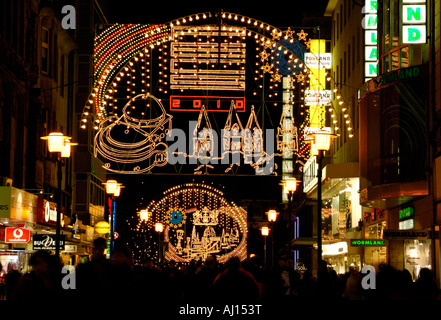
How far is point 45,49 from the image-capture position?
39719 millimetres

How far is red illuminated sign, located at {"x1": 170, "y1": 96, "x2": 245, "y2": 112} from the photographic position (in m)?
33.6

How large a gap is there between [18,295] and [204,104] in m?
25.8

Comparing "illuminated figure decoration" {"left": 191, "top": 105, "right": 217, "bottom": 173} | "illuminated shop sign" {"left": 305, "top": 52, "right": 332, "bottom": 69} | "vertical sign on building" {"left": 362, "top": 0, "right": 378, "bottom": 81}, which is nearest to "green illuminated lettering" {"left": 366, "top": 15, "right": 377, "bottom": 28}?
"vertical sign on building" {"left": 362, "top": 0, "right": 378, "bottom": 81}

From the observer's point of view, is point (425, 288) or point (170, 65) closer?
point (425, 288)

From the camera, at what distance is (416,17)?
26.1m

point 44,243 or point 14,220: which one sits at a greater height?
point 14,220

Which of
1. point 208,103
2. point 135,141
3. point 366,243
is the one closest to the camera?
point 366,243

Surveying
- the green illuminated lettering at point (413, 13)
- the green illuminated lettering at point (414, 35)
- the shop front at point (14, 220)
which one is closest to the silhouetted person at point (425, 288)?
the green illuminated lettering at point (414, 35)

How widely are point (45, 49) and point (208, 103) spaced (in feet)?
30.7

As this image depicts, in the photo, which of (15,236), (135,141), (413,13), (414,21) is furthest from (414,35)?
(15,236)

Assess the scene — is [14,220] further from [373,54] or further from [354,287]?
[373,54]

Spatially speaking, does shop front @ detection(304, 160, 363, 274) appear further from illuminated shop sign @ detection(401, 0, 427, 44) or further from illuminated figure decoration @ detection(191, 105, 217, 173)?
illuminated shop sign @ detection(401, 0, 427, 44)
